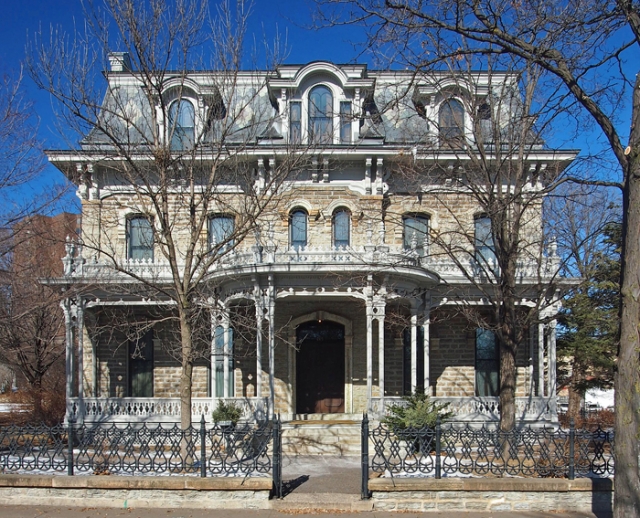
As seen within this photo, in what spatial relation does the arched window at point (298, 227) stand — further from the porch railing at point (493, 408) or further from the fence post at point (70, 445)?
the fence post at point (70, 445)

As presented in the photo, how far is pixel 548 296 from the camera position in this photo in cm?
1672

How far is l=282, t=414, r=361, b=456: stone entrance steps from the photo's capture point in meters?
14.7

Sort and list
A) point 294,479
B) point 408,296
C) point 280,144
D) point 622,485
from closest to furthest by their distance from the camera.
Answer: point 622,485, point 294,479, point 408,296, point 280,144

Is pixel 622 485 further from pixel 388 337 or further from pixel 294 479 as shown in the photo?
pixel 388 337

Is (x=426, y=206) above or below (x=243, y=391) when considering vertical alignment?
above

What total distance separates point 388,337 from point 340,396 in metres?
2.26

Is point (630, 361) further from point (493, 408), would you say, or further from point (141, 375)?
point (141, 375)

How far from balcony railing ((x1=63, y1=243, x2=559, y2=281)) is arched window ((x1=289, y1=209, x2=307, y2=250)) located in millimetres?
2025

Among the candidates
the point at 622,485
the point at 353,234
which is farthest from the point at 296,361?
the point at 622,485

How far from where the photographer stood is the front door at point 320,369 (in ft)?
59.3

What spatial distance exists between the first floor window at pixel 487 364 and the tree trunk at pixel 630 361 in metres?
11.3

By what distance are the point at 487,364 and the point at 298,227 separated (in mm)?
7121

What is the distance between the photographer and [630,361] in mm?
7242

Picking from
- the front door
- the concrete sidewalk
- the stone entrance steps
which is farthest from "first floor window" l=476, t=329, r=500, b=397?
the concrete sidewalk
